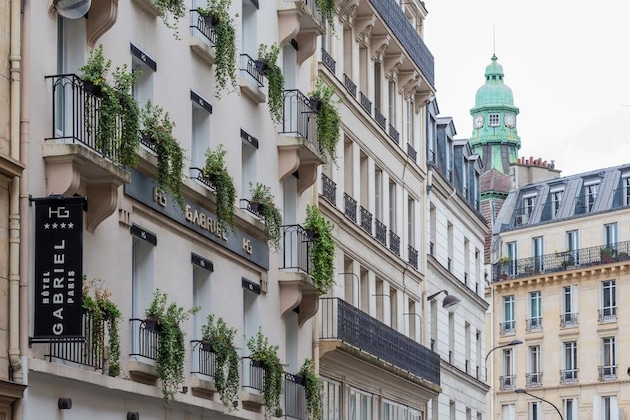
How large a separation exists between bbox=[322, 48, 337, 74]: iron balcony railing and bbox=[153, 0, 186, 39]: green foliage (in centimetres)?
1239

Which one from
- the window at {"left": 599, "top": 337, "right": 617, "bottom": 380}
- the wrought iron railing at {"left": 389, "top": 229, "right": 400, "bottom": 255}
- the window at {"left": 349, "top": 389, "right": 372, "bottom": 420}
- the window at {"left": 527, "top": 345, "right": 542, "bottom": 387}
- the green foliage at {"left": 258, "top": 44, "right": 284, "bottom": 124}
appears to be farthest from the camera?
the window at {"left": 527, "top": 345, "right": 542, "bottom": 387}

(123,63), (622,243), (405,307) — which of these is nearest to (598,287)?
(622,243)

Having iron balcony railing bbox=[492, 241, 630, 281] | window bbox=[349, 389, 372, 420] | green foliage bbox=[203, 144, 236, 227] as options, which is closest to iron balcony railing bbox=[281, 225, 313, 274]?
green foliage bbox=[203, 144, 236, 227]

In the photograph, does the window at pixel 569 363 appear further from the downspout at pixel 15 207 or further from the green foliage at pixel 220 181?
the downspout at pixel 15 207

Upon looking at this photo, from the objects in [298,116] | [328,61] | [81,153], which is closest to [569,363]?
[328,61]

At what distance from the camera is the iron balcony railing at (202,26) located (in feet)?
103

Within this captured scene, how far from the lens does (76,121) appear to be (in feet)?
80.2

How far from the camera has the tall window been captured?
324 feet

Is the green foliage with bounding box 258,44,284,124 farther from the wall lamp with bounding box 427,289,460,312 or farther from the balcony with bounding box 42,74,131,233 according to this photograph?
the wall lamp with bounding box 427,289,460,312

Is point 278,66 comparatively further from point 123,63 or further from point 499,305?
point 499,305

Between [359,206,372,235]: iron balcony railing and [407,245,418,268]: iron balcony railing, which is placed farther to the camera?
[407,245,418,268]: iron balcony railing

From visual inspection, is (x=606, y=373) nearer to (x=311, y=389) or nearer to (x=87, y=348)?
(x=311, y=389)

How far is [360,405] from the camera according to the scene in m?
45.6

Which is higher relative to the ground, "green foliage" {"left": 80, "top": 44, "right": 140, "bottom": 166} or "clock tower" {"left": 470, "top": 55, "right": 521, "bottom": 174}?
"clock tower" {"left": 470, "top": 55, "right": 521, "bottom": 174}
